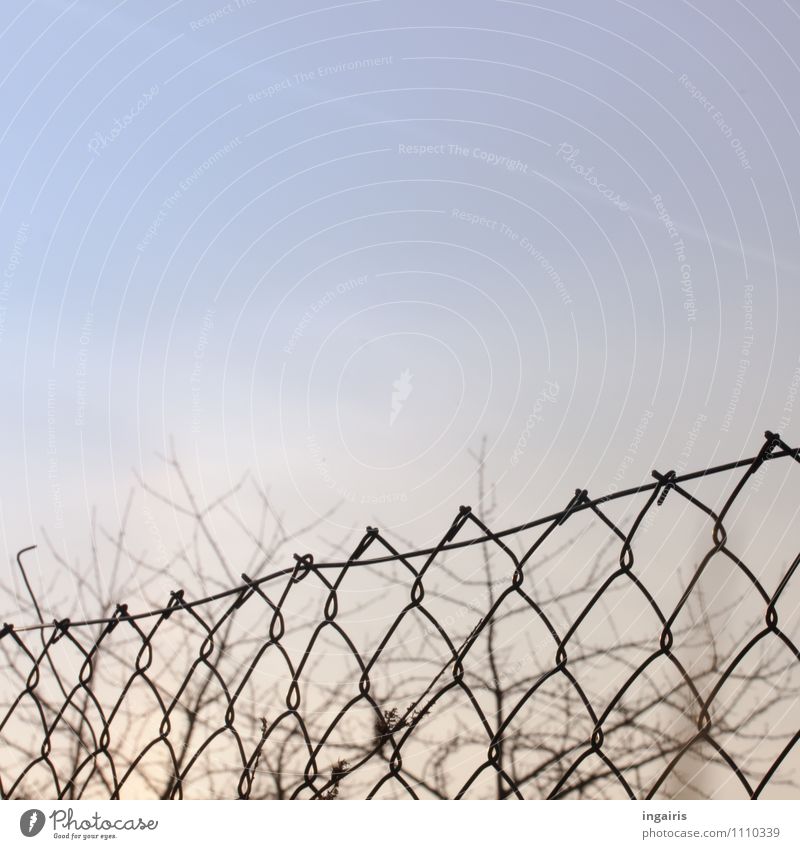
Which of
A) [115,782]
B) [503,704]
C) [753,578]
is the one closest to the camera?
[753,578]

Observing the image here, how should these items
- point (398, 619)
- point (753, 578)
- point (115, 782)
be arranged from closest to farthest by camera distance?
point (753, 578)
point (398, 619)
point (115, 782)

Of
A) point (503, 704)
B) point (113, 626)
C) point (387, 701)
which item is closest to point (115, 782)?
point (113, 626)

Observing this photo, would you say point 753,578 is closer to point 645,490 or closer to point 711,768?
point 645,490

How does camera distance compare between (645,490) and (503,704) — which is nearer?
(645,490)

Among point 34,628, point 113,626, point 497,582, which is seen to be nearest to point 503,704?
point 497,582

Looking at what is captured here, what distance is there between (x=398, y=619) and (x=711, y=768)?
0.82 ft

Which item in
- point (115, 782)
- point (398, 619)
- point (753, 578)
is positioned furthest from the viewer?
point (115, 782)

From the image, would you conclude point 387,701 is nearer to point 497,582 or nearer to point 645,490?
point 497,582

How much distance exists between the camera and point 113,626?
0.82m

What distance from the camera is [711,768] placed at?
2.09 feet
